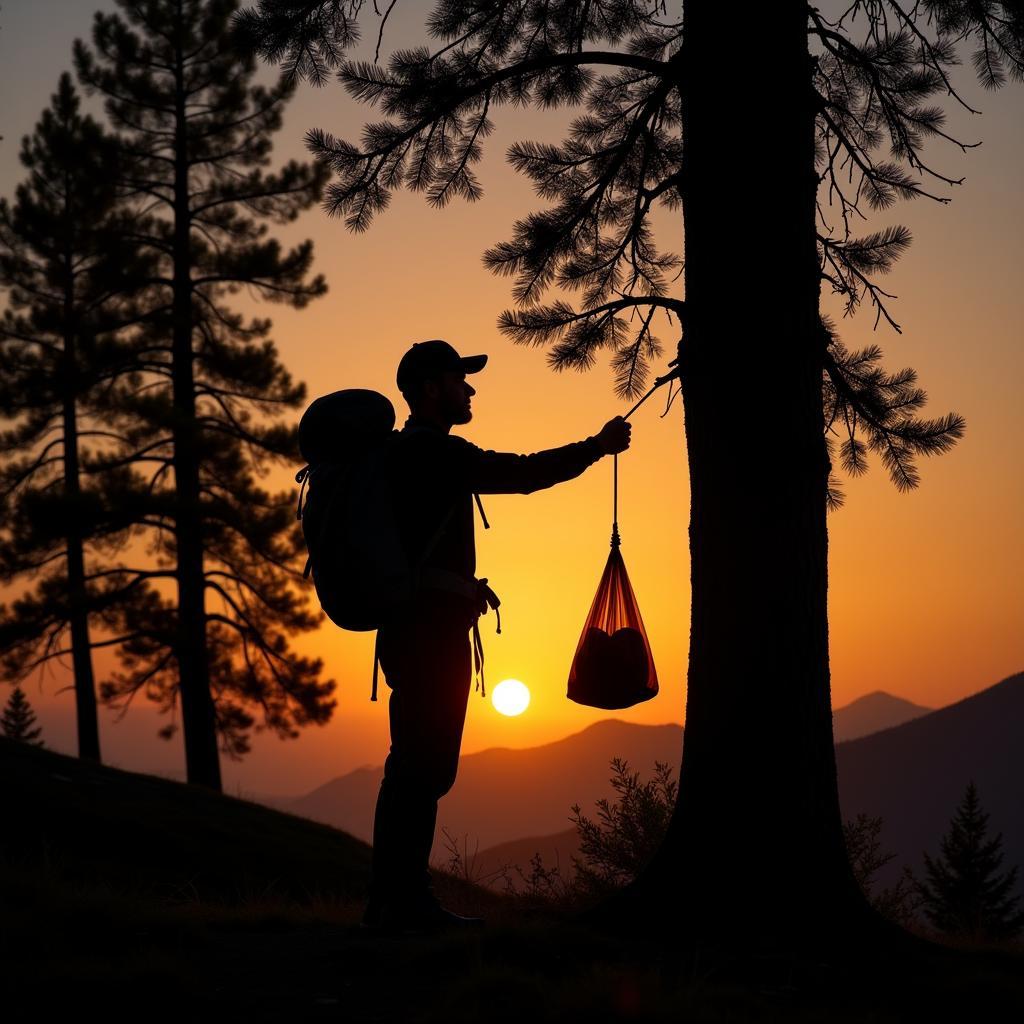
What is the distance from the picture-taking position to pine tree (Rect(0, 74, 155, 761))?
57.3 ft

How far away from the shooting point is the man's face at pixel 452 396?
4832mm

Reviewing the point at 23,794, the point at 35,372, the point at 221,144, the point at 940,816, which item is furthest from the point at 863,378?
the point at 940,816

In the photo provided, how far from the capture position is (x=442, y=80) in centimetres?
670

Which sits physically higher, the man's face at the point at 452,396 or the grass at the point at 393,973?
the man's face at the point at 452,396

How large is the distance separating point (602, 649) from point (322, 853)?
8.95 meters

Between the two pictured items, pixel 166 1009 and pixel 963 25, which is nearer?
pixel 166 1009

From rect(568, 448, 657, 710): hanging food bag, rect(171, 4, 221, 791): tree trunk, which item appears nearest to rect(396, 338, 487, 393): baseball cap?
rect(568, 448, 657, 710): hanging food bag

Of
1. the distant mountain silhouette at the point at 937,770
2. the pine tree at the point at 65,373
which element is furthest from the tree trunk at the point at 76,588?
the distant mountain silhouette at the point at 937,770

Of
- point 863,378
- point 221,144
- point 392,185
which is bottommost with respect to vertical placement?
point 863,378

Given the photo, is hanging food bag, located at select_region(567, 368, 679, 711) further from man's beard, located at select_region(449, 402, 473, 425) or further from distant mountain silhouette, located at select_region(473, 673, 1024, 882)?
distant mountain silhouette, located at select_region(473, 673, 1024, 882)

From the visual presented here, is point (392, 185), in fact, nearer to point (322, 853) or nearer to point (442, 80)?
point (442, 80)

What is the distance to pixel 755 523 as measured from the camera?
4898 mm

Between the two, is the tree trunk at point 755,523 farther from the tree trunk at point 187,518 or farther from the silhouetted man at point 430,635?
the tree trunk at point 187,518

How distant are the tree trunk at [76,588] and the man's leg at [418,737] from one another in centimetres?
1447
